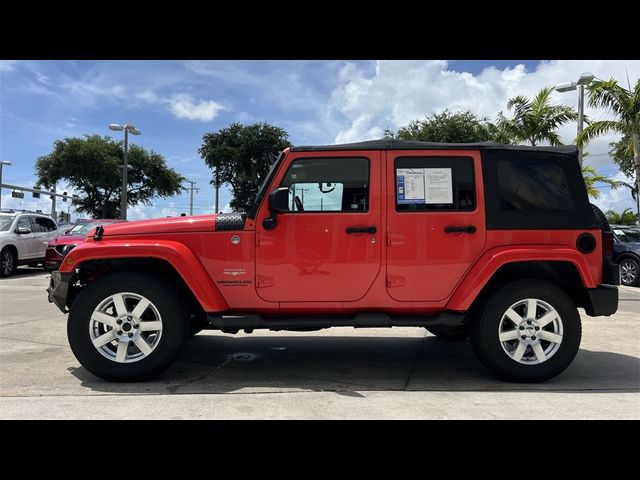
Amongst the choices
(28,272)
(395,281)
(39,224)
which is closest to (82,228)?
(39,224)

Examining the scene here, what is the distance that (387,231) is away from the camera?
430 cm

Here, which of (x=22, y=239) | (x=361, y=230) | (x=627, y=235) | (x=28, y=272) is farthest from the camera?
(x=28, y=272)

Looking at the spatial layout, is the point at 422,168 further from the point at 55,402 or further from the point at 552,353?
the point at 55,402

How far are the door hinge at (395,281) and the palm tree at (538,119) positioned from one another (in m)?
18.1

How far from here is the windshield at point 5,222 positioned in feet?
44.5

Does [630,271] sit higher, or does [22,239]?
[22,239]

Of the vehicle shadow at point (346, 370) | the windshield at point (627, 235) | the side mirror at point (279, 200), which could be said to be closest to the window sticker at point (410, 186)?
the side mirror at point (279, 200)

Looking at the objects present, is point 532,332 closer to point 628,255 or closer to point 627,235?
point 628,255

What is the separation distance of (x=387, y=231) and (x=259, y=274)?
1207 millimetres

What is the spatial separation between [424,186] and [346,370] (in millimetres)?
1952

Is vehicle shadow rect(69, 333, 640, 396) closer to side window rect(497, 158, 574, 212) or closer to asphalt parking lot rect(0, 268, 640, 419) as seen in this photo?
asphalt parking lot rect(0, 268, 640, 419)

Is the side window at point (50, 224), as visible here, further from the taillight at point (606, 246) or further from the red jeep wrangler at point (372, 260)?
the taillight at point (606, 246)

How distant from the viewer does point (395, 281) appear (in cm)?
433

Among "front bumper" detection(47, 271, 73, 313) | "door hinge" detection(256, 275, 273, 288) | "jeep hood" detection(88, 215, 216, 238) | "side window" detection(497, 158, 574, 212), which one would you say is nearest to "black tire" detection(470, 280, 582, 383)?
"side window" detection(497, 158, 574, 212)
